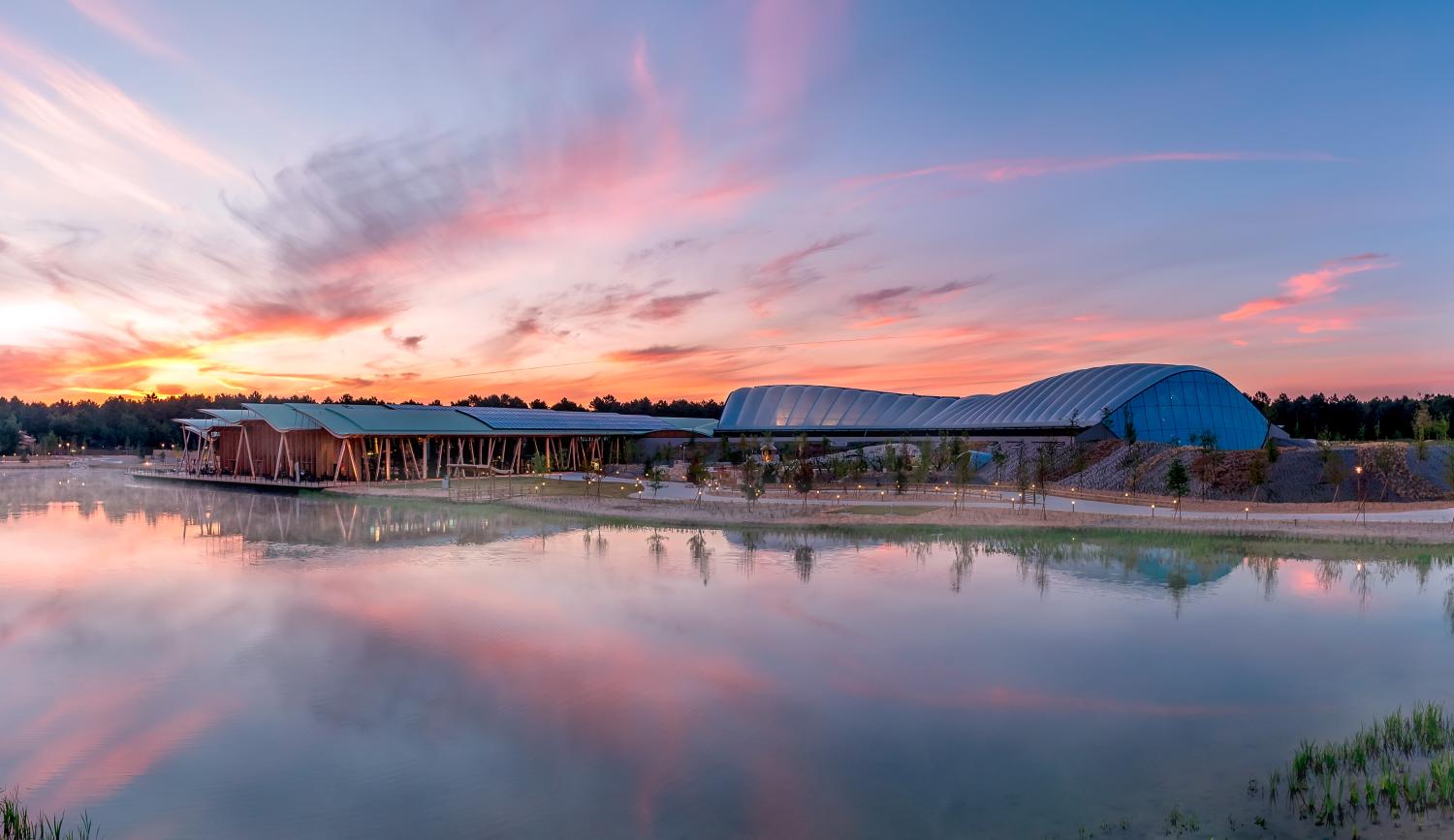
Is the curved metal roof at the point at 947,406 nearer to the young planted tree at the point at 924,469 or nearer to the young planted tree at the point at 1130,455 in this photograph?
the young planted tree at the point at 1130,455

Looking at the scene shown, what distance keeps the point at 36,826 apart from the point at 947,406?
224ft

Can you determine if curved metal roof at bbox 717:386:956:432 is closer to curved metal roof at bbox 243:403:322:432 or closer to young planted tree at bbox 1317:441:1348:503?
curved metal roof at bbox 243:403:322:432

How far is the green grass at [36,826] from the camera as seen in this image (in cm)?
730

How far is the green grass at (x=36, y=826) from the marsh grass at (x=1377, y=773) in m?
11.5

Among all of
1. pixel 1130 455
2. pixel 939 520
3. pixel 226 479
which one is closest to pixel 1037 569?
pixel 939 520

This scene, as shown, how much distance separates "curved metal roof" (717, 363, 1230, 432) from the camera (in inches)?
2023

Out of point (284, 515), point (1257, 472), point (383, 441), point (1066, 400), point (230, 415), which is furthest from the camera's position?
point (1066, 400)

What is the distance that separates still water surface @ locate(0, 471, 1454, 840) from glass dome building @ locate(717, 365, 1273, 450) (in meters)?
28.7

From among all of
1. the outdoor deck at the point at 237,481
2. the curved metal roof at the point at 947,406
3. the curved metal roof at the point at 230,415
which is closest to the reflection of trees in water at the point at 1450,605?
the curved metal roof at the point at 947,406

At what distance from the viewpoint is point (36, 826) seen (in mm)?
7500

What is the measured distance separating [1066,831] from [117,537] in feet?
94.7

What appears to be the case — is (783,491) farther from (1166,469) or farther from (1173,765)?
(1173,765)

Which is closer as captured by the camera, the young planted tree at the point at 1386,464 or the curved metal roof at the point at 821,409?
the young planted tree at the point at 1386,464

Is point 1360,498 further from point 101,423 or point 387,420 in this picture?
point 101,423
